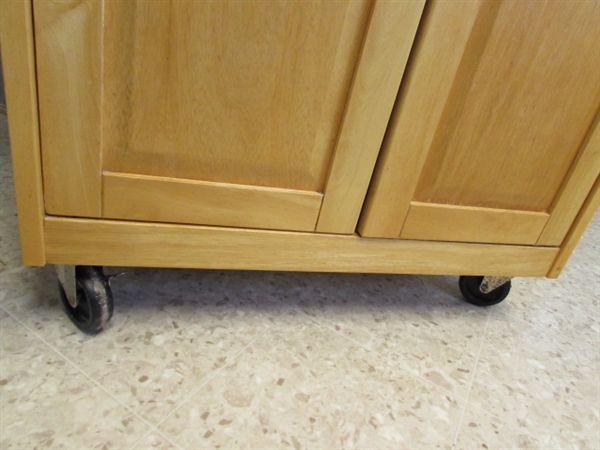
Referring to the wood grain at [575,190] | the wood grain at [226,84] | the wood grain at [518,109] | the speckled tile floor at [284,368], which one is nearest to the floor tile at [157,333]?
the speckled tile floor at [284,368]

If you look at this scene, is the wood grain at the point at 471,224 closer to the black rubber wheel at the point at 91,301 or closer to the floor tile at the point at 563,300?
the floor tile at the point at 563,300

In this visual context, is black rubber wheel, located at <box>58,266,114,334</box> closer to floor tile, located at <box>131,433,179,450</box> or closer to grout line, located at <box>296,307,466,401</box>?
floor tile, located at <box>131,433,179,450</box>

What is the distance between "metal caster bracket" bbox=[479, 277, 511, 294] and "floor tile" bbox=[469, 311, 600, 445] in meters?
0.06

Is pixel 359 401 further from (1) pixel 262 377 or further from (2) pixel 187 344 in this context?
(2) pixel 187 344

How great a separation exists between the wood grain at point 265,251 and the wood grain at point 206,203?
1 centimetres

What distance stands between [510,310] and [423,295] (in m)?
0.18

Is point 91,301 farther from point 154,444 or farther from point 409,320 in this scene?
point 409,320

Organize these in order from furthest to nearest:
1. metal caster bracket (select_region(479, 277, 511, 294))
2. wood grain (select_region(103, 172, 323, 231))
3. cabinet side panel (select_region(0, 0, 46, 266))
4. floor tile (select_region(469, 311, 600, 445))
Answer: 1. metal caster bracket (select_region(479, 277, 511, 294))
2. floor tile (select_region(469, 311, 600, 445))
3. wood grain (select_region(103, 172, 323, 231))
4. cabinet side panel (select_region(0, 0, 46, 266))

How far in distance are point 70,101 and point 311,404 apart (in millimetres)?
462

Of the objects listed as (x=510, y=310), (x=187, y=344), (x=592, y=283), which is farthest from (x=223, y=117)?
(x=592, y=283)

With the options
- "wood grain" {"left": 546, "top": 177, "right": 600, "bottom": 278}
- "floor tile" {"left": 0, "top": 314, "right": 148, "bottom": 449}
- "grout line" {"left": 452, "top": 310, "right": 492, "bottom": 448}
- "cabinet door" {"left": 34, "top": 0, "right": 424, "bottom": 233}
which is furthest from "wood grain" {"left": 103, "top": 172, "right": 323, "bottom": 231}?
"wood grain" {"left": 546, "top": 177, "right": 600, "bottom": 278}

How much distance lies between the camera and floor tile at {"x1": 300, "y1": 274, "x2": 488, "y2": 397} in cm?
70

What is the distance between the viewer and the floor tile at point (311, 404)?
1.75 feet

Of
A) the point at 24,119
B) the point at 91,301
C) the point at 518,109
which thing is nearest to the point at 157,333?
the point at 91,301
